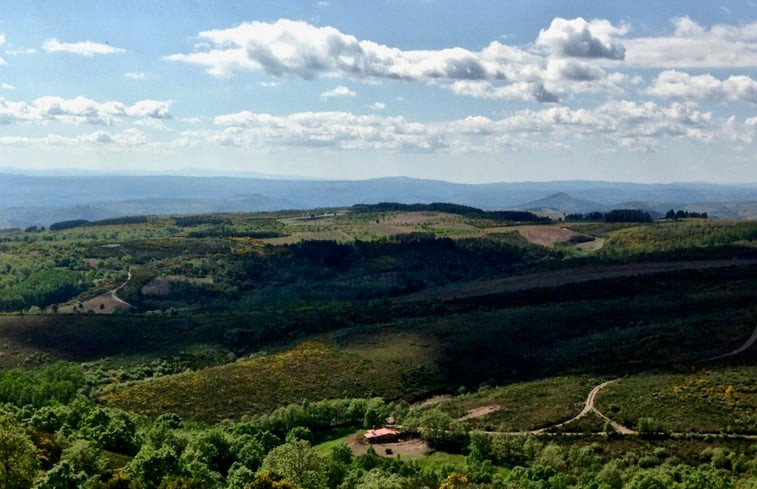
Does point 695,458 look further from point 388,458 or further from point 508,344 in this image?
point 508,344

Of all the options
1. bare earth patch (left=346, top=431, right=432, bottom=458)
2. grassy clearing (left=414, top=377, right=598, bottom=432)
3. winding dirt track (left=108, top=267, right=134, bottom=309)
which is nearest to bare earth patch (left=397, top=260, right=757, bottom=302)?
winding dirt track (left=108, top=267, right=134, bottom=309)

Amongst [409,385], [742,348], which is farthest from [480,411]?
[742,348]

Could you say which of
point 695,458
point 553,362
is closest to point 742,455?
point 695,458

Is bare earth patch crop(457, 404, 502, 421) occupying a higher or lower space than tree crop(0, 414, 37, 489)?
lower

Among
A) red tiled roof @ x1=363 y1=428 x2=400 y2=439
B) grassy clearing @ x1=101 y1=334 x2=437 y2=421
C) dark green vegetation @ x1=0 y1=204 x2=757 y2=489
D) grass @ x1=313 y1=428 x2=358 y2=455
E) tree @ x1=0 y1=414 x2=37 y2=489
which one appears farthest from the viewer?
grassy clearing @ x1=101 y1=334 x2=437 y2=421

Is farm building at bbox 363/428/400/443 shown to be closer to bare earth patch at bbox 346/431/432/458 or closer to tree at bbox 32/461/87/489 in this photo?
→ bare earth patch at bbox 346/431/432/458

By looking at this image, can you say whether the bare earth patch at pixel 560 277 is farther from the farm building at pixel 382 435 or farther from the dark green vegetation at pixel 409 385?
the farm building at pixel 382 435

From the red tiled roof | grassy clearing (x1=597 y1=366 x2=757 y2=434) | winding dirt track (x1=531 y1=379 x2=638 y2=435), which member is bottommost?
the red tiled roof

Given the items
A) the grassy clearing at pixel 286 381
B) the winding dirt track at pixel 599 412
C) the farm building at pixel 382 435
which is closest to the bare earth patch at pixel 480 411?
the winding dirt track at pixel 599 412
